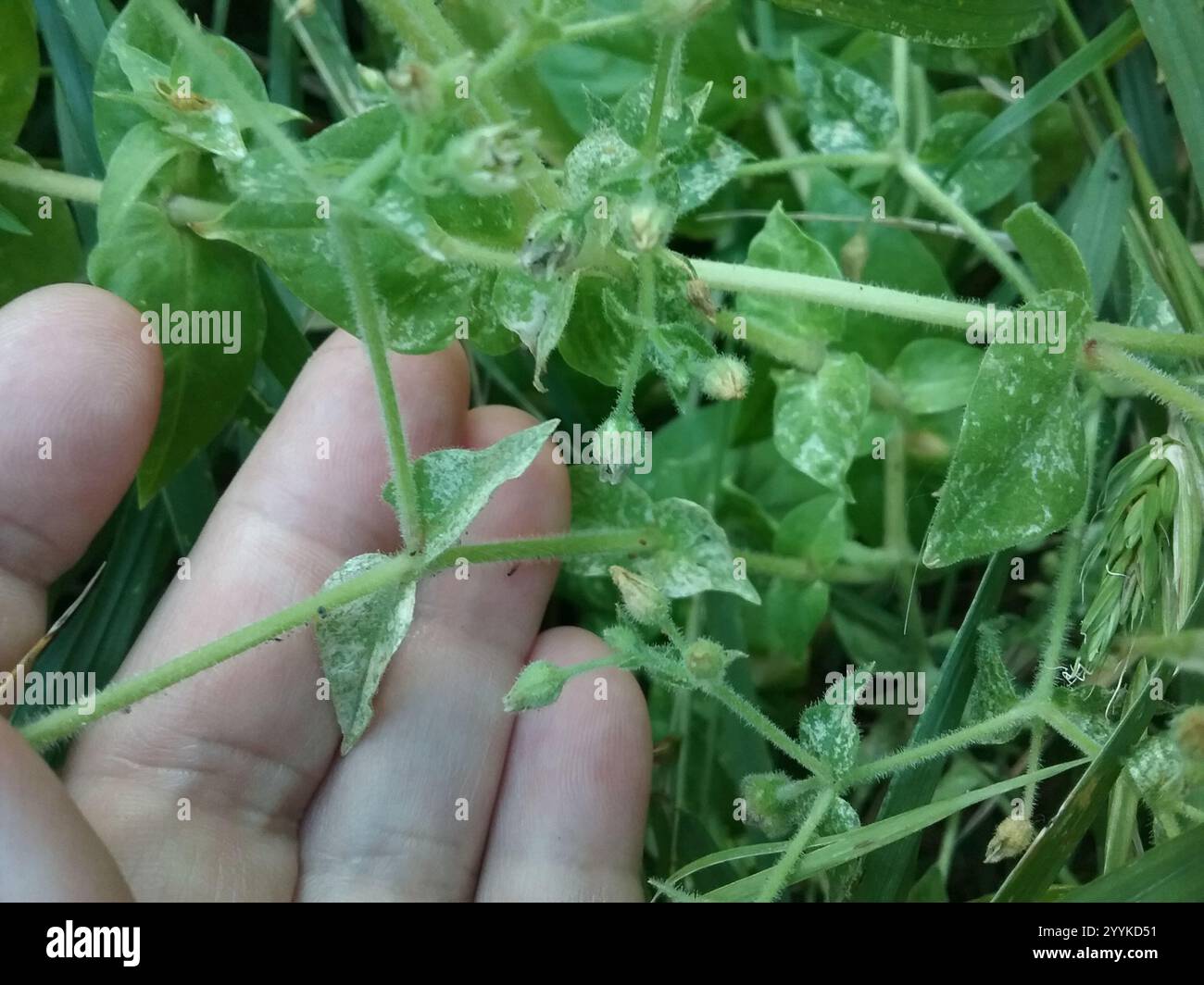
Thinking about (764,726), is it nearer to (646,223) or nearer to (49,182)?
(646,223)

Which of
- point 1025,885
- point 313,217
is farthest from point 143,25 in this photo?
point 1025,885

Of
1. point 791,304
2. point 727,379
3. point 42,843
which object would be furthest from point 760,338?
point 42,843

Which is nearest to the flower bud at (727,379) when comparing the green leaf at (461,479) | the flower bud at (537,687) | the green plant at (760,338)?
the green plant at (760,338)

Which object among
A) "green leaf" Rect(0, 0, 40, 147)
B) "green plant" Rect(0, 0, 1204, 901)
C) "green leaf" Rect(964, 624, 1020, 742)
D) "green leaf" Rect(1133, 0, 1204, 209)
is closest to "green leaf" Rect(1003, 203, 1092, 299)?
"green plant" Rect(0, 0, 1204, 901)

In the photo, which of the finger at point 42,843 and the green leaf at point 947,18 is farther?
the green leaf at point 947,18

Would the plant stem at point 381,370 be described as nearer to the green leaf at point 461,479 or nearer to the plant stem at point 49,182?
the green leaf at point 461,479

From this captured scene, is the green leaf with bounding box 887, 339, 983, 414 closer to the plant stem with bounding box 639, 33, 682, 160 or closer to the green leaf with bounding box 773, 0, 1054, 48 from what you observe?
the green leaf with bounding box 773, 0, 1054, 48

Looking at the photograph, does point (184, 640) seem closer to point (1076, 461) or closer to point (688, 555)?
point (688, 555)
